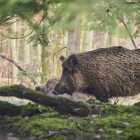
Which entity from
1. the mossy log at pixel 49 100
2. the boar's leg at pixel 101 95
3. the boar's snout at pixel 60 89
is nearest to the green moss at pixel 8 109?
the mossy log at pixel 49 100

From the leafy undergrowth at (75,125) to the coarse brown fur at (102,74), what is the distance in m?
1.70

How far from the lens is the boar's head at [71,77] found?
7.17 metres

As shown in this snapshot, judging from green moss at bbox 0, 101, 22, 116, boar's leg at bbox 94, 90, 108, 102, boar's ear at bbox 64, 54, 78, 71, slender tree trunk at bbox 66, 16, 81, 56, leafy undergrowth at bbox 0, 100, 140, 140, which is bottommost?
leafy undergrowth at bbox 0, 100, 140, 140

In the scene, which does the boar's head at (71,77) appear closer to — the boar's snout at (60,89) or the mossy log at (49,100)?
the boar's snout at (60,89)

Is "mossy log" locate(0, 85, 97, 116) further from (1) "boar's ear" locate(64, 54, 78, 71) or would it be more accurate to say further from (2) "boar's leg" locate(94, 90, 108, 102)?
(1) "boar's ear" locate(64, 54, 78, 71)

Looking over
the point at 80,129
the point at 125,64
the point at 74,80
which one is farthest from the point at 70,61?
the point at 80,129

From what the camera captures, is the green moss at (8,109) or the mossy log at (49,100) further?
the green moss at (8,109)

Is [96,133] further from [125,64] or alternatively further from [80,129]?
[125,64]

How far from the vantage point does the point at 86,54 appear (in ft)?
24.4

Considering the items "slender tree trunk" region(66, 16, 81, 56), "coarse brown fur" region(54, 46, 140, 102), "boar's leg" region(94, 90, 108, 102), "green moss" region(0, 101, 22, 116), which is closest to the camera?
"green moss" region(0, 101, 22, 116)

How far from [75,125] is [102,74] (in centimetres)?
264

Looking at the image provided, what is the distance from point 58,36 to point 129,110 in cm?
749

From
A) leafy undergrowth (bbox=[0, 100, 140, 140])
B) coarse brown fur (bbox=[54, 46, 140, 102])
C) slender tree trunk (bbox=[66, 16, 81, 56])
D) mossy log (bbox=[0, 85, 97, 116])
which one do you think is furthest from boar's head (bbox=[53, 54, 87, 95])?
slender tree trunk (bbox=[66, 16, 81, 56])

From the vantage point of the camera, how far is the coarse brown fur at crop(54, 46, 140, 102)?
7113 millimetres
